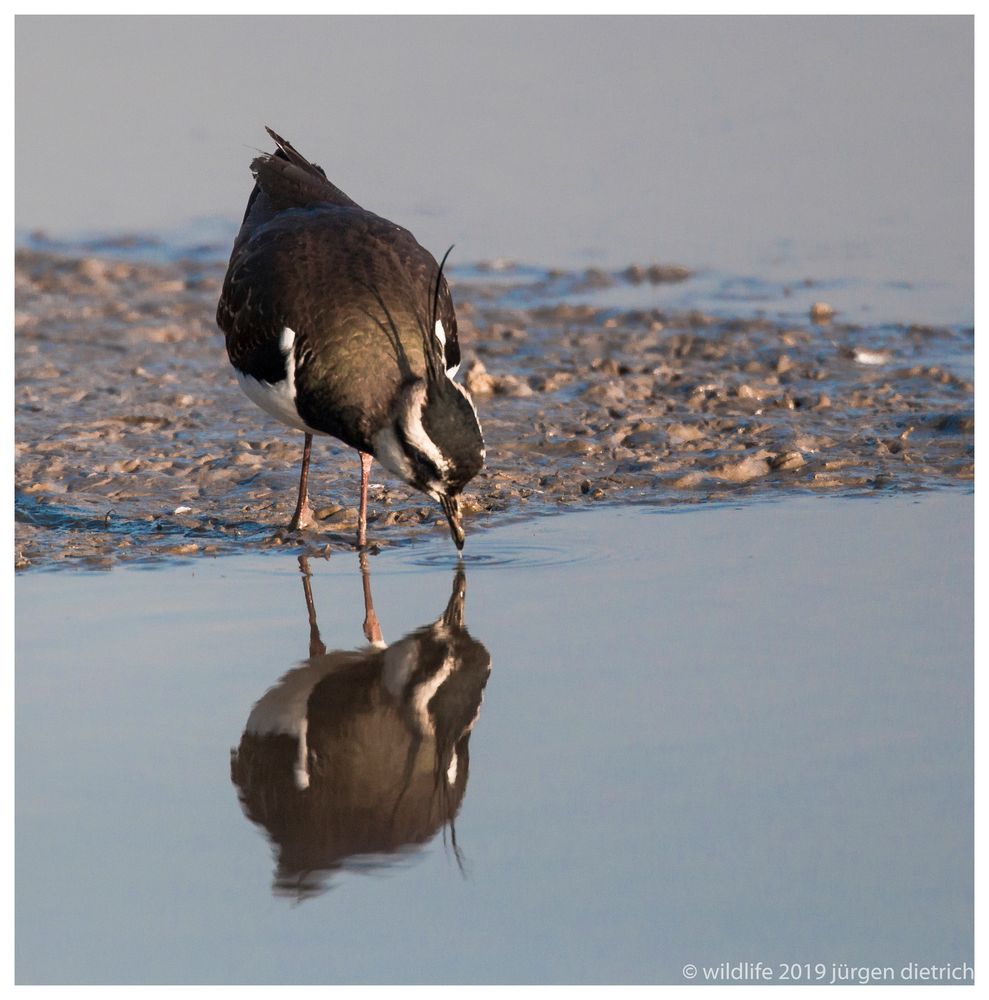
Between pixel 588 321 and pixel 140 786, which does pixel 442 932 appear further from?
pixel 588 321

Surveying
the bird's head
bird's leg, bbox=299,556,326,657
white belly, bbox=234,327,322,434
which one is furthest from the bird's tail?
bird's leg, bbox=299,556,326,657

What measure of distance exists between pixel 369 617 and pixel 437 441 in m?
0.75

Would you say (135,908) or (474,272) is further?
(474,272)

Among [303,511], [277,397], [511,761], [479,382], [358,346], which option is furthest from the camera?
[479,382]

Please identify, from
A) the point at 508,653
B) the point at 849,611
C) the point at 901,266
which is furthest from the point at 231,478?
the point at 901,266

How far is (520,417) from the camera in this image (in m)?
9.77

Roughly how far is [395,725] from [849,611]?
77.2 inches

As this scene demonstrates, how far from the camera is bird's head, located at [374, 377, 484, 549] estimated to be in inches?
269

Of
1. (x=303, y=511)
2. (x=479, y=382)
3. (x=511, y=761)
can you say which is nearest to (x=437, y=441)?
(x=303, y=511)

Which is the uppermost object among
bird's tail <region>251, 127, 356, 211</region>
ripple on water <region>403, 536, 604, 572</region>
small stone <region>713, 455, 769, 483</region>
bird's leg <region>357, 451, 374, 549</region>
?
bird's tail <region>251, 127, 356, 211</region>

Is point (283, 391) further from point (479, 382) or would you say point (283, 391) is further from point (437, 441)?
point (479, 382)

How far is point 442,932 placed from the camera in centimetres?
439

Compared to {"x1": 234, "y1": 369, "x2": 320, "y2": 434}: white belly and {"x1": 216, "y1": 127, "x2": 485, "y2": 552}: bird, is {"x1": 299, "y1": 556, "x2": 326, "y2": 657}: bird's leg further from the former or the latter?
{"x1": 234, "y1": 369, "x2": 320, "y2": 434}: white belly

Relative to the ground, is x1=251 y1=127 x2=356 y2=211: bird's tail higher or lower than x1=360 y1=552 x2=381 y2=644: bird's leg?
higher
